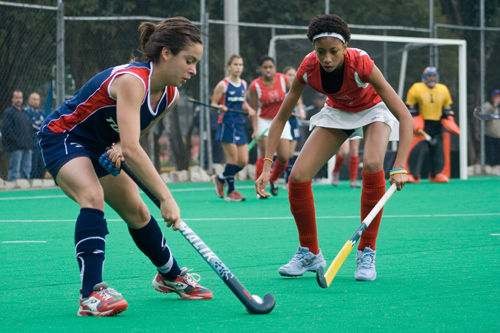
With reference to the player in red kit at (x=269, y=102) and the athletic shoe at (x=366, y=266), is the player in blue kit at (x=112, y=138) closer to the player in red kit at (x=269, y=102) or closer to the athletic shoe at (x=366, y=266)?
the athletic shoe at (x=366, y=266)

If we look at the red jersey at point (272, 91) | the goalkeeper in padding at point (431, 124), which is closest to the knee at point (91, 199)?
the red jersey at point (272, 91)

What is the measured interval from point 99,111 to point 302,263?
167 centimetres

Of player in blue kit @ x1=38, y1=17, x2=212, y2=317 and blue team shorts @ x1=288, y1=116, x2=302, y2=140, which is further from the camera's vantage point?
blue team shorts @ x1=288, y1=116, x2=302, y2=140

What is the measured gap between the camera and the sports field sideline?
365cm

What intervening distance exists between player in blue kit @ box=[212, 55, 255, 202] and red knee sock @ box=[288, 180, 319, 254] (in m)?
5.95

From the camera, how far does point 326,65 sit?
4.71 m

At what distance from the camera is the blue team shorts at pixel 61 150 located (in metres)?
3.98

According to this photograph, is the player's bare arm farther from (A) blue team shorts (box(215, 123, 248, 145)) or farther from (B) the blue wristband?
(A) blue team shorts (box(215, 123, 248, 145))

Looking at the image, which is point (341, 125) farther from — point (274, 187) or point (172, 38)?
point (274, 187)

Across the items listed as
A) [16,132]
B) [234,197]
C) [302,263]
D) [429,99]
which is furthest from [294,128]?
[302,263]

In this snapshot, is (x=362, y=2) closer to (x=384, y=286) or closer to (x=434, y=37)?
(x=434, y=37)

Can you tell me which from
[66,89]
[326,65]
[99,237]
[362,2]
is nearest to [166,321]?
[99,237]

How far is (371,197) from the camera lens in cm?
504

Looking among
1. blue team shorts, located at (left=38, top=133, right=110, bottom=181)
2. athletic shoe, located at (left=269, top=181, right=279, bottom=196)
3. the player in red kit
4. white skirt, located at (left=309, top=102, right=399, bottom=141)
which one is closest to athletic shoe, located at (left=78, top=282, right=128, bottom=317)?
blue team shorts, located at (left=38, top=133, right=110, bottom=181)
